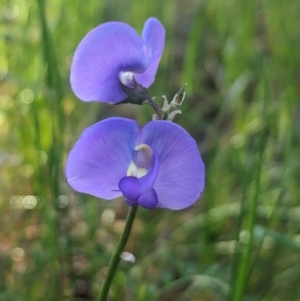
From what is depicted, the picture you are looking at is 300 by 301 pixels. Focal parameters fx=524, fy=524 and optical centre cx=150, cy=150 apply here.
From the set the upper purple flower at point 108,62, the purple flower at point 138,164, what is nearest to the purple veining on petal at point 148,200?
the purple flower at point 138,164

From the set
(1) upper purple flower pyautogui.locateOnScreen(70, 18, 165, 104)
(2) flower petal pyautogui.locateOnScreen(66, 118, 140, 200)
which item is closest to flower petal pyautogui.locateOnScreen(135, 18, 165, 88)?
(1) upper purple flower pyautogui.locateOnScreen(70, 18, 165, 104)

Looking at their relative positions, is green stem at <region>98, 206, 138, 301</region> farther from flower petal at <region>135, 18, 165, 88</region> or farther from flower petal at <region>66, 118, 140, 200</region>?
flower petal at <region>135, 18, 165, 88</region>

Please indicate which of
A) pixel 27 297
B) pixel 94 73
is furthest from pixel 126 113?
pixel 94 73

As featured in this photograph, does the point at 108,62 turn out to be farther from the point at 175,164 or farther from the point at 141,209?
the point at 141,209

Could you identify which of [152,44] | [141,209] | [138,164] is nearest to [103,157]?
[138,164]

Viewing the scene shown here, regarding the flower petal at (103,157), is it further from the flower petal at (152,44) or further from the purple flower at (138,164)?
the flower petal at (152,44)
